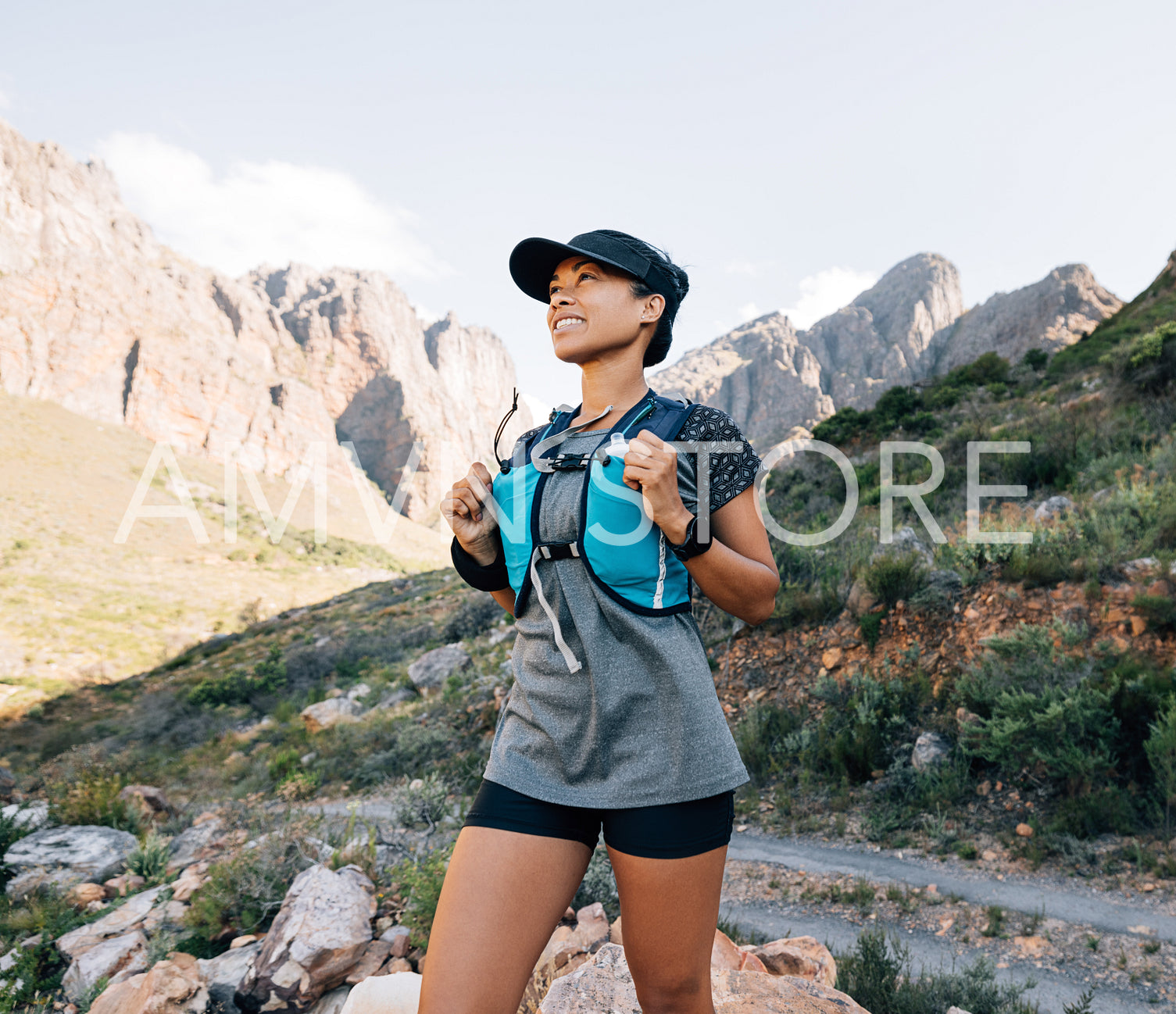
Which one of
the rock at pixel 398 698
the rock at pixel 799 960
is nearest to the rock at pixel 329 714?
the rock at pixel 398 698

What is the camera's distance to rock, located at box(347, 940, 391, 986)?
2914mm

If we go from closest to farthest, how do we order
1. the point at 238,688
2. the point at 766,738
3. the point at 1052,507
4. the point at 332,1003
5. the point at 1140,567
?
the point at 332,1003 → the point at 1140,567 → the point at 766,738 → the point at 1052,507 → the point at 238,688

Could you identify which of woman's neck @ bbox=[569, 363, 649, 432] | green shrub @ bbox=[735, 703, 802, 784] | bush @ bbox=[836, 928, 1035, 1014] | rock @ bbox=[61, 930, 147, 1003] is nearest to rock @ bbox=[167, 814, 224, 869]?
rock @ bbox=[61, 930, 147, 1003]

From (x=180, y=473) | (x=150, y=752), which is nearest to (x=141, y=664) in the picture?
(x=150, y=752)

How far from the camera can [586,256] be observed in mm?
1488

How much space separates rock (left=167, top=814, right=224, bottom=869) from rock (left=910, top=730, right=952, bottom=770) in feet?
19.3

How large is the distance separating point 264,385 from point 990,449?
84892 millimetres

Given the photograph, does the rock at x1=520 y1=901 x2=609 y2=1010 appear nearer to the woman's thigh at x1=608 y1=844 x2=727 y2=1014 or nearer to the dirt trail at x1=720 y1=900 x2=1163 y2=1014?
the dirt trail at x1=720 y1=900 x2=1163 y2=1014

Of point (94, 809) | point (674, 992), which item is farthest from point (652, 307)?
point (94, 809)

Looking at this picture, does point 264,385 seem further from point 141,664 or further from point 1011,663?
point 1011,663

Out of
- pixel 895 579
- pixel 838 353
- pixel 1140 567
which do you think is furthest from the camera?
pixel 838 353

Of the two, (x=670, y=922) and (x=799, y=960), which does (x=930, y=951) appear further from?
(x=670, y=922)

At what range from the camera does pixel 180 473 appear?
5234 cm

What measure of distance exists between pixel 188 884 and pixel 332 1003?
195cm
